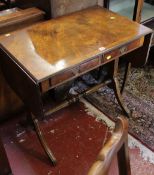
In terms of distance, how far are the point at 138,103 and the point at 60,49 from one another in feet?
3.28

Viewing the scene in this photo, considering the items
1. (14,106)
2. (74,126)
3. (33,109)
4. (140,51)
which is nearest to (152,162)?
(74,126)

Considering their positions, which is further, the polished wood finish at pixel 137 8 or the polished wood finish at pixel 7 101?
the polished wood finish at pixel 137 8

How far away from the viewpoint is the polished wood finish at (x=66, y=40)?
122 cm

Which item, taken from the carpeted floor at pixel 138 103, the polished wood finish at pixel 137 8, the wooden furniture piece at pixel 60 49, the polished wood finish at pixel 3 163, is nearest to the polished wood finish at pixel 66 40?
the wooden furniture piece at pixel 60 49

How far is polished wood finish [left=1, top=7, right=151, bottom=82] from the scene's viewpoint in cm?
122

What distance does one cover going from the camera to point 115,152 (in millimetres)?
643

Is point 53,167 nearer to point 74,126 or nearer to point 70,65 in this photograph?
point 74,126

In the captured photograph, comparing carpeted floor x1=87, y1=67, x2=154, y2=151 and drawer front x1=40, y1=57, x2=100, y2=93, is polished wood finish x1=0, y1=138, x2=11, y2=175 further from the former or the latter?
carpeted floor x1=87, y1=67, x2=154, y2=151

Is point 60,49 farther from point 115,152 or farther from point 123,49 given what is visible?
point 115,152

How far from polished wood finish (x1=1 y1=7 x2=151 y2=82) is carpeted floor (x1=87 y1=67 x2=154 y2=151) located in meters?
0.72

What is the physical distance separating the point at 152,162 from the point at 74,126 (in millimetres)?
594

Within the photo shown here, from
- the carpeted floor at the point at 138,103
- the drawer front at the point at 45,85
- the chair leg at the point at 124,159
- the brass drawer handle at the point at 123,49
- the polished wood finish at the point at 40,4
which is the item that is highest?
the polished wood finish at the point at 40,4

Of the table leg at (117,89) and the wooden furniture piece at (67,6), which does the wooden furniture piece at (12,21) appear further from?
the table leg at (117,89)

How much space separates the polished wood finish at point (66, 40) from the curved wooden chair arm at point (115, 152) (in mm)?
556
